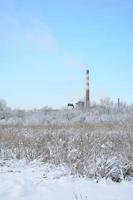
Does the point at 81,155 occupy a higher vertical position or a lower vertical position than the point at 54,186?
higher

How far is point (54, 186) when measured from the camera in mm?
6703

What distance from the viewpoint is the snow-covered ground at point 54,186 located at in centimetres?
604

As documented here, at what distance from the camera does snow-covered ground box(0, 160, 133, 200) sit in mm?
6039

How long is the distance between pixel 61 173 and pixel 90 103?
1695 inches

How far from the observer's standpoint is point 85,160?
748cm

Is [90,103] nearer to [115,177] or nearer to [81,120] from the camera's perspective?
[81,120]

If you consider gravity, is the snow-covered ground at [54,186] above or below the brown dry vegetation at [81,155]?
below

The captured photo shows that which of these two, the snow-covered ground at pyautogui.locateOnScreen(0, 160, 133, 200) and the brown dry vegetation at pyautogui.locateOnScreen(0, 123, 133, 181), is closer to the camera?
the snow-covered ground at pyautogui.locateOnScreen(0, 160, 133, 200)

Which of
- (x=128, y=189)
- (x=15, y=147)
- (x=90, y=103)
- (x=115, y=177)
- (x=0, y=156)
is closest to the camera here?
(x=128, y=189)

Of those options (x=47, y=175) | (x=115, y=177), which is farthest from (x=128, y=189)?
(x=47, y=175)

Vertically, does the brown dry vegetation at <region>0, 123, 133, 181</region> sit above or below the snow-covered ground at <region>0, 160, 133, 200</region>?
above

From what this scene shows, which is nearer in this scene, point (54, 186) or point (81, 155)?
point (54, 186)

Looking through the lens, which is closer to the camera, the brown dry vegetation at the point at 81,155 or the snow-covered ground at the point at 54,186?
the snow-covered ground at the point at 54,186

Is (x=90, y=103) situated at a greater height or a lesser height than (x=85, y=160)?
greater
